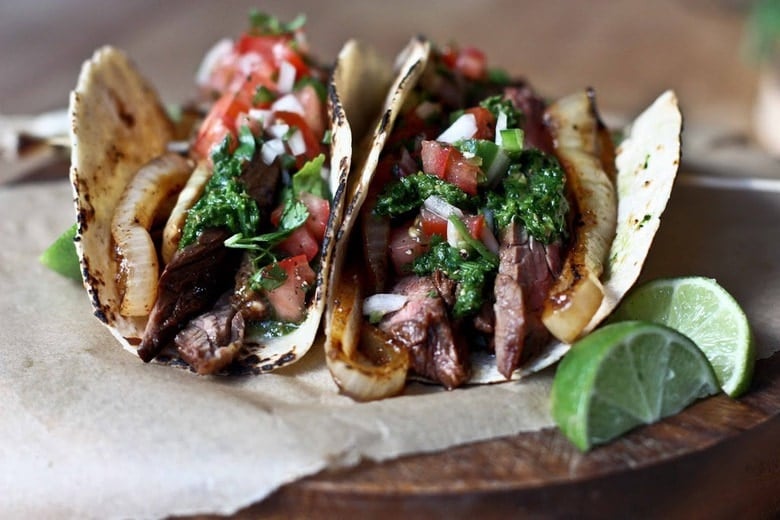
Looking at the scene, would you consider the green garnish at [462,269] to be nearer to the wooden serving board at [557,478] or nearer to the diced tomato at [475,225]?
the diced tomato at [475,225]

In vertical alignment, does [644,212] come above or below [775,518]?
above

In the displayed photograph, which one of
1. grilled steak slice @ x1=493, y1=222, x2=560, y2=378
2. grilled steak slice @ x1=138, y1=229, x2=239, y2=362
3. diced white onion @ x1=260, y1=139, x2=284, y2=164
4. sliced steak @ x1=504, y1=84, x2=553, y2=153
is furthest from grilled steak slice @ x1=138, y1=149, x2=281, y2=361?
sliced steak @ x1=504, y1=84, x2=553, y2=153

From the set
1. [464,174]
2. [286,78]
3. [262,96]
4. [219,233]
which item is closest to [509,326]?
[464,174]

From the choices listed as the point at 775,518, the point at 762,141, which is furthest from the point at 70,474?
the point at 762,141

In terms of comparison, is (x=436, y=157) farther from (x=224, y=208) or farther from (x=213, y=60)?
(x=213, y=60)

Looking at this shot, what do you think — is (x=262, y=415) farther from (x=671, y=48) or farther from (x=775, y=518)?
(x=671, y=48)

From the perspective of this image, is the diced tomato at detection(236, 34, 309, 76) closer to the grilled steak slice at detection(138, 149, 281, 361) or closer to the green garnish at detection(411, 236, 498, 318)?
the grilled steak slice at detection(138, 149, 281, 361)
